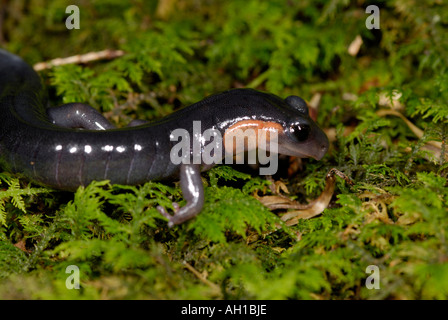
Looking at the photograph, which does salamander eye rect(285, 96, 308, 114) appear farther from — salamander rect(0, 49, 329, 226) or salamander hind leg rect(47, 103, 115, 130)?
salamander hind leg rect(47, 103, 115, 130)

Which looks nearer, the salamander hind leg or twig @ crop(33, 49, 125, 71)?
the salamander hind leg

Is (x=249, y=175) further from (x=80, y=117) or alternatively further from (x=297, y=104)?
(x=80, y=117)

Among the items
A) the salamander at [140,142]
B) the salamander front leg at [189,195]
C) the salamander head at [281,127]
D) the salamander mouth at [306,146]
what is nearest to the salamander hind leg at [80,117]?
the salamander at [140,142]

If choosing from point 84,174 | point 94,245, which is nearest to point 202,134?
point 84,174

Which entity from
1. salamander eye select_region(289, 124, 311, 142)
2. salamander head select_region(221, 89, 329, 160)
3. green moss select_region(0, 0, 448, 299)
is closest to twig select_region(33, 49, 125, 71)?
green moss select_region(0, 0, 448, 299)

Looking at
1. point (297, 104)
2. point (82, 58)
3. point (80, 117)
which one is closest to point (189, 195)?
point (297, 104)

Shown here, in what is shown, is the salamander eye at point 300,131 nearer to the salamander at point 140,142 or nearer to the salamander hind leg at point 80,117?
the salamander at point 140,142
